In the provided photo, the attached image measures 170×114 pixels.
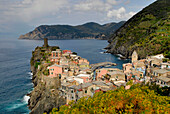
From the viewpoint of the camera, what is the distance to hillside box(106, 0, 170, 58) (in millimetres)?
83812

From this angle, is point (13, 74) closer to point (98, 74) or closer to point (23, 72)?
point (23, 72)

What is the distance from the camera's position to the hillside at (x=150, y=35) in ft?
275

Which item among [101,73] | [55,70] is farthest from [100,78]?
[55,70]

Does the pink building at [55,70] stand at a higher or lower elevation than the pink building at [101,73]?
higher

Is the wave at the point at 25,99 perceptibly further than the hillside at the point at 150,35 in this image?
No

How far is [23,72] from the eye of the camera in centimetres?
6944

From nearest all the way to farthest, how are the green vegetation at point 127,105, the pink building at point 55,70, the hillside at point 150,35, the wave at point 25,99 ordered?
the green vegetation at point 127,105 < the pink building at point 55,70 < the wave at point 25,99 < the hillside at point 150,35

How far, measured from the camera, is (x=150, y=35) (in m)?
96.9

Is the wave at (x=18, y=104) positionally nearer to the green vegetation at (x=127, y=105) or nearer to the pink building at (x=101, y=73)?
the pink building at (x=101, y=73)

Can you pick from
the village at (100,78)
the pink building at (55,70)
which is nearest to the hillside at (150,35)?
the village at (100,78)

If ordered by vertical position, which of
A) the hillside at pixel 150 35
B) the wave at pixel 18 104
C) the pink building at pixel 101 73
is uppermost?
the hillside at pixel 150 35

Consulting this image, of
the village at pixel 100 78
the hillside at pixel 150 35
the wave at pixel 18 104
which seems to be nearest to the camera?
the village at pixel 100 78

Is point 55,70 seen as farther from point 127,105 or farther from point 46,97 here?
point 127,105

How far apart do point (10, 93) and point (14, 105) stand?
916 cm
